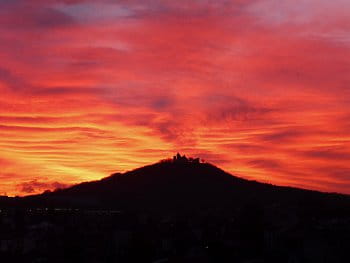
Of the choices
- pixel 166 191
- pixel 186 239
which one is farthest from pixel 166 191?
pixel 186 239

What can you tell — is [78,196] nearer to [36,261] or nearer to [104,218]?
[104,218]

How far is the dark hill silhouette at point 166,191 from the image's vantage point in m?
74.4

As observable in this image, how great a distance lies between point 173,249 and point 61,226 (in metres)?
14.7

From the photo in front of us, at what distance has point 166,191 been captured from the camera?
77.8 m

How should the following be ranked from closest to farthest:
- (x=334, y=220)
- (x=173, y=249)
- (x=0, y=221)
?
1. (x=173, y=249)
2. (x=334, y=220)
3. (x=0, y=221)

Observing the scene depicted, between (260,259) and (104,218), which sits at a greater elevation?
(104,218)

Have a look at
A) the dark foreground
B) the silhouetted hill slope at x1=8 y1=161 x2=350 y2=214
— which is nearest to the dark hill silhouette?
the silhouetted hill slope at x1=8 y1=161 x2=350 y2=214

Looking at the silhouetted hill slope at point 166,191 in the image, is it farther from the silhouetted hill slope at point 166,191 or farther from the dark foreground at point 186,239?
the dark foreground at point 186,239

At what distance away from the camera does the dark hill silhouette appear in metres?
74.4

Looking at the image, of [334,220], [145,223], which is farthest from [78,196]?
[334,220]

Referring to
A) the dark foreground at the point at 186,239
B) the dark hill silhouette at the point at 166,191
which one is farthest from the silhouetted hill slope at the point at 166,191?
the dark foreground at the point at 186,239

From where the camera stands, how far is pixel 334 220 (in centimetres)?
5178

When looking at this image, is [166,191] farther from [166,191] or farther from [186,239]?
[186,239]

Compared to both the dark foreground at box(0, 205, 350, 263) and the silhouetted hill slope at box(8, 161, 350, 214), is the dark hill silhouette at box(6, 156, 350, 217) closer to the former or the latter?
the silhouetted hill slope at box(8, 161, 350, 214)
